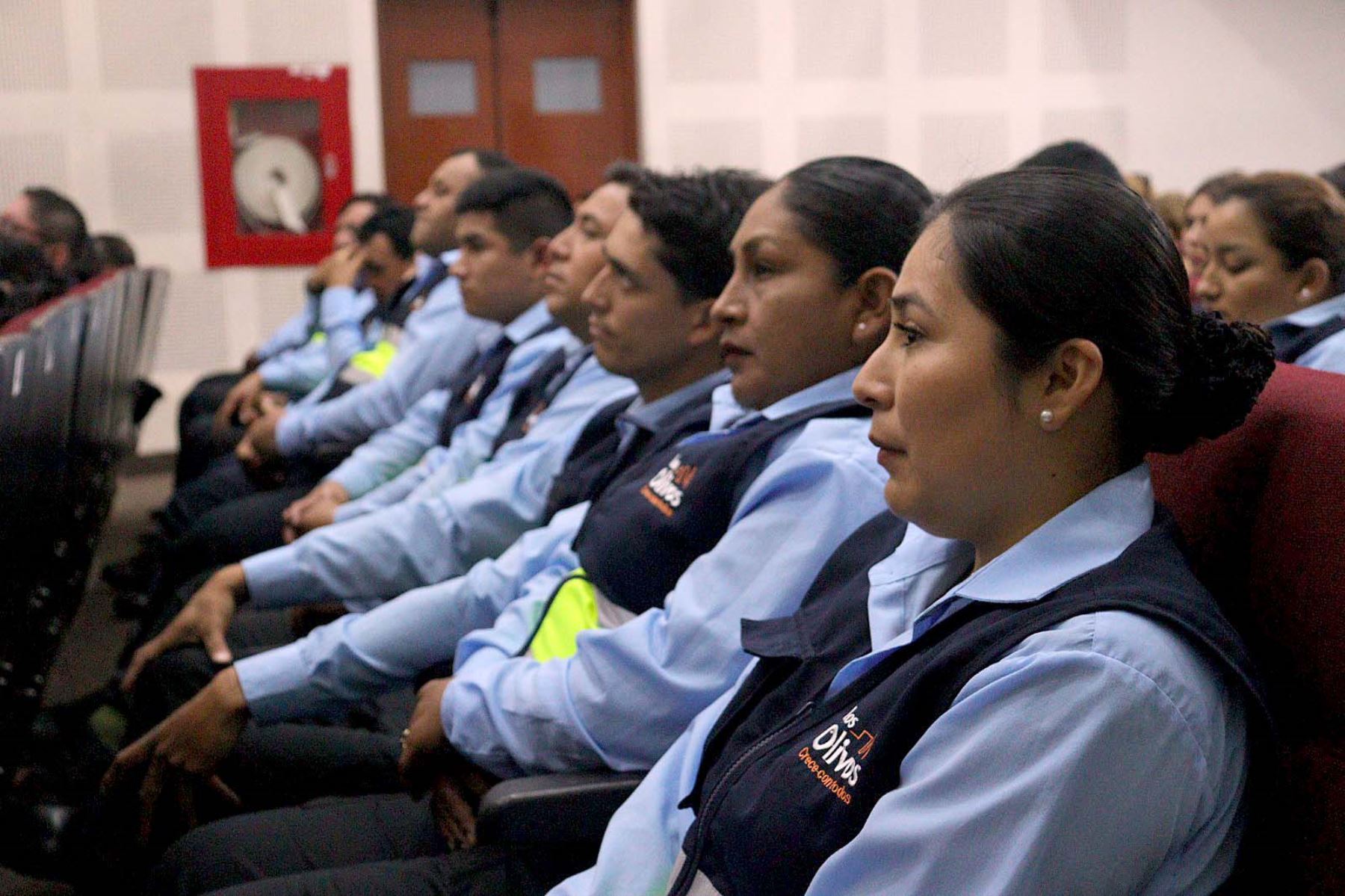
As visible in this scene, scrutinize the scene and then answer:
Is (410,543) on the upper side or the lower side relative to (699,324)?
lower

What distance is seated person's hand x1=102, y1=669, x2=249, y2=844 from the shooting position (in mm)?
1814

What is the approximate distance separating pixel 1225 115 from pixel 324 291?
5456 millimetres

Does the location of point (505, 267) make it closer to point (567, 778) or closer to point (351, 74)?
point (567, 778)

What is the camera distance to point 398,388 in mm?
3729

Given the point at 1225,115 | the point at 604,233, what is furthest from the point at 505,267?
the point at 1225,115

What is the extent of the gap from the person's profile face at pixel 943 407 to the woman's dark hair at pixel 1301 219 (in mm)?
1866

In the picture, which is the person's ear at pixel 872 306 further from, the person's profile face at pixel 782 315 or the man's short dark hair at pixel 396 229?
the man's short dark hair at pixel 396 229

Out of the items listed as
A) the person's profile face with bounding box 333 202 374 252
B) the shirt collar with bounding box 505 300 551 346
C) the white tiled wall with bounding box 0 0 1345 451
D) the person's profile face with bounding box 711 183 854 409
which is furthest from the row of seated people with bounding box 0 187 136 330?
the person's profile face with bounding box 711 183 854 409

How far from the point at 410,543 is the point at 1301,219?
1.81m

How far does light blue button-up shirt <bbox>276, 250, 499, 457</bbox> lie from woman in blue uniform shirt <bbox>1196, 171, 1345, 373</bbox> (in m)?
1.85

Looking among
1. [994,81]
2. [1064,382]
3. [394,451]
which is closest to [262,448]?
[394,451]

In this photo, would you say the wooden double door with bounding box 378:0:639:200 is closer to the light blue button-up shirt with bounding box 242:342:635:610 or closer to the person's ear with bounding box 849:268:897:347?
the light blue button-up shirt with bounding box 242:342:635:610

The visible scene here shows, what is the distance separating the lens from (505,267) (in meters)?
3.17

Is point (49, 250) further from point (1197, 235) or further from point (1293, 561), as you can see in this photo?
point (1293, 561)
